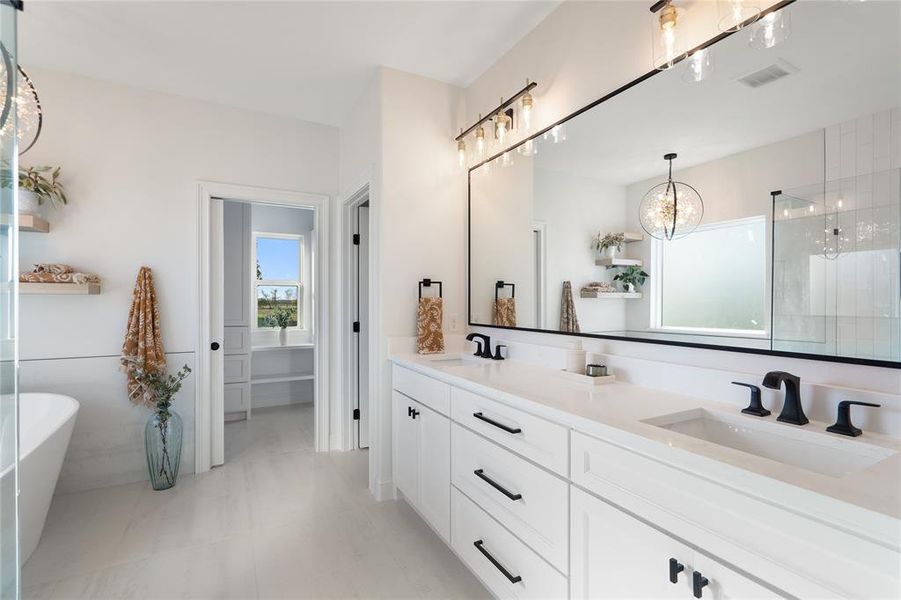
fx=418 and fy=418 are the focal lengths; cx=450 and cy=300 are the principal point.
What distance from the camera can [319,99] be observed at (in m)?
3.22

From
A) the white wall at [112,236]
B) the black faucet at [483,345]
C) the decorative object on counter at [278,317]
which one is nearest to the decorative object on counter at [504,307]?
the black faucet at [483,345]

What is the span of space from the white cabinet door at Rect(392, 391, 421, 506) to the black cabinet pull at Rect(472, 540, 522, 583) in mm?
653

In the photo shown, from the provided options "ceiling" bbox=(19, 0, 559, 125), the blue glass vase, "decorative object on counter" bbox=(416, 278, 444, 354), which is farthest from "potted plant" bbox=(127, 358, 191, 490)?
"ceiling" bbox=(19, 0, 559, 125)

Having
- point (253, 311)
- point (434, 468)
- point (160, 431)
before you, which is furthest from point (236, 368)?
point (434, 468)

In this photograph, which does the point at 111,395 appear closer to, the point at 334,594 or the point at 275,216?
the point at 334,594

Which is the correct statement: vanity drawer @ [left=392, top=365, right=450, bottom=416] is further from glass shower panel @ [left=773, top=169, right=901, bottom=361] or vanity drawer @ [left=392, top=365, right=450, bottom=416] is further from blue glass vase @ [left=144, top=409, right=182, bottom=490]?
blue glass vase @ [left=144, top=409, right=182, bottom=490]

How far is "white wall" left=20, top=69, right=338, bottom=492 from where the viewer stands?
9.25 feet

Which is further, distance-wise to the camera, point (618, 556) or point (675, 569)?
point (618, 556)

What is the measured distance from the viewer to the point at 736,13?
1.38 meters

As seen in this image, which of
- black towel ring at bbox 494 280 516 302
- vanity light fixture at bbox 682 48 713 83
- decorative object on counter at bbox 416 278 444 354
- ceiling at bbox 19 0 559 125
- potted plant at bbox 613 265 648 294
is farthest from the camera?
decorative object on counter at bbox 416 278 444 354

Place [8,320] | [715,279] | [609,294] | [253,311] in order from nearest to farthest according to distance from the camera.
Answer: [8,320] < [715,279] < [609,294] < [253,311]

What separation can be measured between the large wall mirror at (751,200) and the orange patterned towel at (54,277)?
3.03m

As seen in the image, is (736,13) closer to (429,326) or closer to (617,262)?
(617,262)

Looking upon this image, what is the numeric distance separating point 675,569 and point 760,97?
4.59ft
